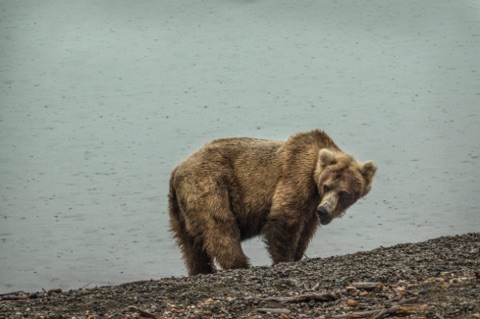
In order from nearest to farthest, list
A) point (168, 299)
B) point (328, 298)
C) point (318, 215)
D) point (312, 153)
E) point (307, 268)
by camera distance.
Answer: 1. point (328, 298)
2. point (168, 299)
3. point (307, 268)
4. point (318, 215)
5. point (312, 153)

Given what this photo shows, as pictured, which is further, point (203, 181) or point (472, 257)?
point (203, 181)

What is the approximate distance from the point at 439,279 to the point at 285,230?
1.90 m

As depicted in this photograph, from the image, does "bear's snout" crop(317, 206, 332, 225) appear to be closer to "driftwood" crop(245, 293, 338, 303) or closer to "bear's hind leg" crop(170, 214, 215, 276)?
"bear's hind leg" crop(170, 214, 215, 276)

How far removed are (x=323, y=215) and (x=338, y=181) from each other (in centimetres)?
36

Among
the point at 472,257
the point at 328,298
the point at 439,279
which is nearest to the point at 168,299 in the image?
the point at 328,298

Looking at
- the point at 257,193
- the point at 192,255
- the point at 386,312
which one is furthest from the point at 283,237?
the point at 386,312

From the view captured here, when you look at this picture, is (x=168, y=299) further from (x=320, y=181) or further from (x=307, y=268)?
(x=320, y=181)

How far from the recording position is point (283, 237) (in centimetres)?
705

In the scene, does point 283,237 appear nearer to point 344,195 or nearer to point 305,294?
point 344,195

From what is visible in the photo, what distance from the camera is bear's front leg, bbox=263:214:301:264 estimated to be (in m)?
7.05

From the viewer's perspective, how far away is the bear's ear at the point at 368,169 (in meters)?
7.15

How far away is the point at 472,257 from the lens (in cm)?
618

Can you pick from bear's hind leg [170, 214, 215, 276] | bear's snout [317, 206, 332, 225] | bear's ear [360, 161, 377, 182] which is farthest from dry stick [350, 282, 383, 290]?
bear's hind leg [170, 214, 215, 276]

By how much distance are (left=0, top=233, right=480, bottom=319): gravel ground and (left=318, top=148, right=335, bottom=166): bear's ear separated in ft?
2.84
